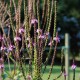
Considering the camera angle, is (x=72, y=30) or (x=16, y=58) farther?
(x=72, y=30)

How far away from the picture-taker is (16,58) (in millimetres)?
4574

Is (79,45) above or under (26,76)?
under

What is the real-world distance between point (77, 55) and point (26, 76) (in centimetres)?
2361

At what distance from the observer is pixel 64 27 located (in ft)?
84.2

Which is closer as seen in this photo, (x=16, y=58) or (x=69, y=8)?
(x=16, y=58)

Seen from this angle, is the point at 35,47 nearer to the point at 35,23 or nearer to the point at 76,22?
the point at 35,23

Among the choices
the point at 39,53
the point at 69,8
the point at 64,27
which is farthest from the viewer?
the point at 69,8

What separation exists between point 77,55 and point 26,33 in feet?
77.6

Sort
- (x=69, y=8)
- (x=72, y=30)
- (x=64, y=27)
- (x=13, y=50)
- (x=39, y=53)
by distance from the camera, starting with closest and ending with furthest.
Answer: (x=39, y=53) < (x=13, y=50) < (x=64, y=27) < (x=72, y=30) < (x=69, y=8)

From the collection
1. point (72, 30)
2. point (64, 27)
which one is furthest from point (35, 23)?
point (72, 30)

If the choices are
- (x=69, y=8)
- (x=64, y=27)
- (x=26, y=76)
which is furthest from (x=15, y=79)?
(x=69, y=8)

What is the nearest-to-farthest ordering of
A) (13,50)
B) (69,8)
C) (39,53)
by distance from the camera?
(39,53) < (13,50) < (69,8)

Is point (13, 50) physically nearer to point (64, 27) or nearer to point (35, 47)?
point (35, 47)

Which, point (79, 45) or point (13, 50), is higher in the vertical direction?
point (13, 50)
